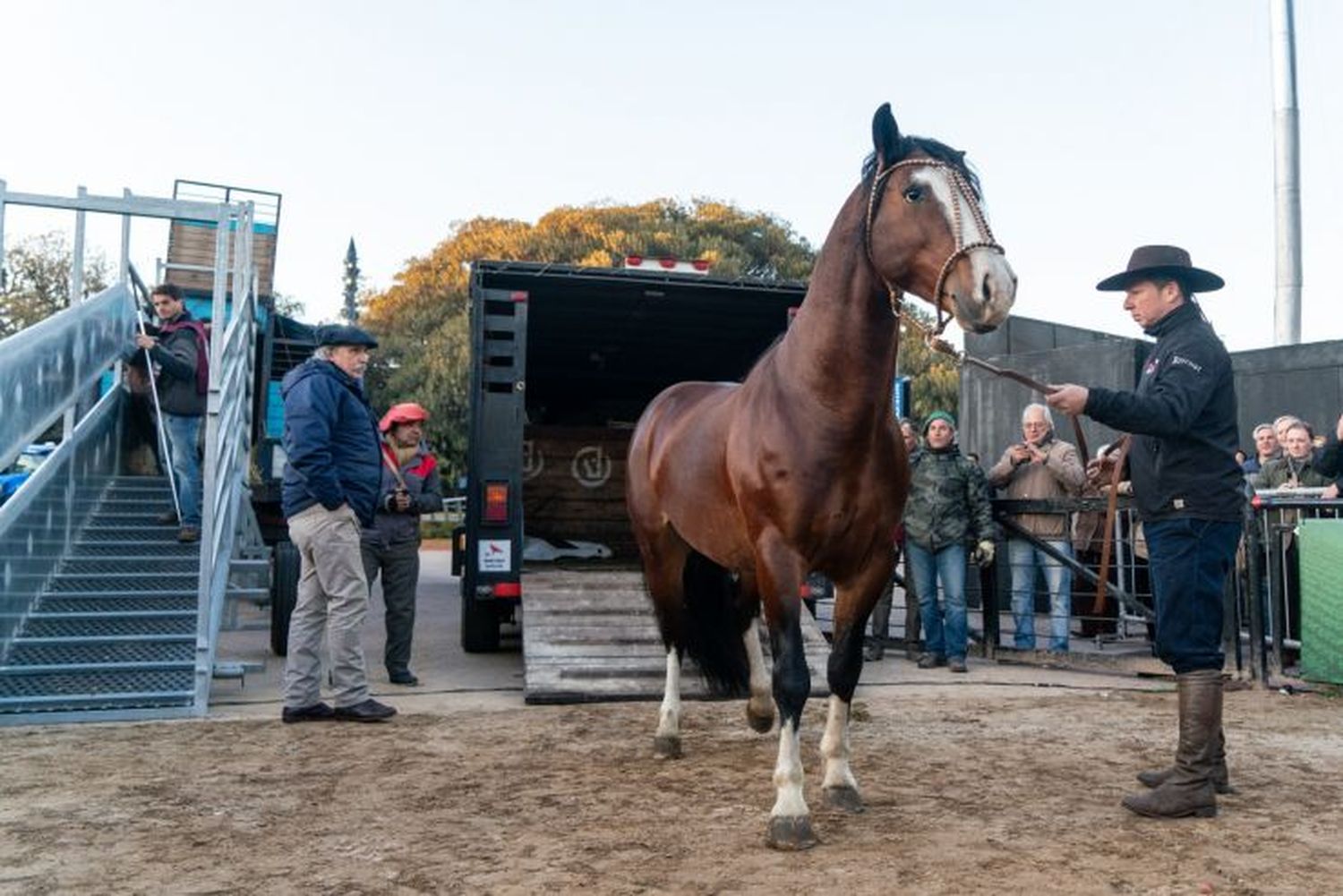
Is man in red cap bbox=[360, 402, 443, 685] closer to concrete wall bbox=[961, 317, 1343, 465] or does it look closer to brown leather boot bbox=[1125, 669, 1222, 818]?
brown leather boot bbox=[1125, 669, 1222, 818]

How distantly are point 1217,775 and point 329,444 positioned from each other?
4.30m

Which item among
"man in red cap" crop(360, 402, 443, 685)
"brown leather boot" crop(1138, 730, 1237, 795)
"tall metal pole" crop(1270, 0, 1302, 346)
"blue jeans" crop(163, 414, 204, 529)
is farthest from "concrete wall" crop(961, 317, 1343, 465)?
"blue jeans" crop(163, 414, 204, 529)

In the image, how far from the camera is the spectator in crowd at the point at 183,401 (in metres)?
6.79

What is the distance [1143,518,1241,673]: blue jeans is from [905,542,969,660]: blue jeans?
3.59m

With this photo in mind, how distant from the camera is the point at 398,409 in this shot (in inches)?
277

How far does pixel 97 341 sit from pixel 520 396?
9.12 feet

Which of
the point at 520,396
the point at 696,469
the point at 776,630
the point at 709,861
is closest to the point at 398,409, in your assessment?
the point at 520,396

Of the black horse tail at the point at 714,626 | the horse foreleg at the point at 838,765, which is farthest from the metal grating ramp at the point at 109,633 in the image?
the horse foreleg at the point at 838,765

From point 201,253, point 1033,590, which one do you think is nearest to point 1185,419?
point 1033,590

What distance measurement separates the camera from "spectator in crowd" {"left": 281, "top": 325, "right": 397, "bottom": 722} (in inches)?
213

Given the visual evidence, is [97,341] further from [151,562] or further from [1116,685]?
[1116,685]

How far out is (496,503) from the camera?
699cm

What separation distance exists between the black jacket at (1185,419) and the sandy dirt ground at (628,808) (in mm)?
1111

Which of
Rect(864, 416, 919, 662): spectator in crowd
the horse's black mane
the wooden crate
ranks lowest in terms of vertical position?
Rect(864, 416, 919, 662): spectator in crowd
